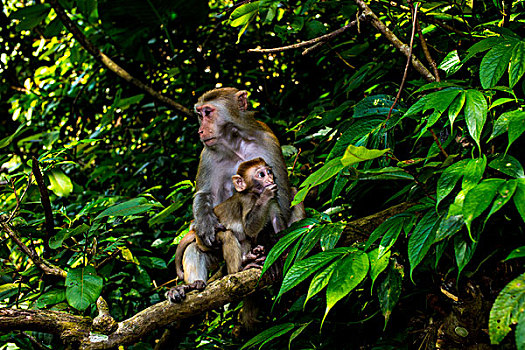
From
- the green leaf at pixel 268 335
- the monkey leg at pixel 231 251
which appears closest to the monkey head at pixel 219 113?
the monkey leg at pixel 231 251

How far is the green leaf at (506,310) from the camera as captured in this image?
1495 mm

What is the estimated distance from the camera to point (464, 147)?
2.38 meters

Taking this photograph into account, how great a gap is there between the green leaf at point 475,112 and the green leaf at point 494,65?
0.13m

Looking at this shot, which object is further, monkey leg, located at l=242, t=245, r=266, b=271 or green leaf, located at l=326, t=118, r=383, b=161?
monkey leg, located at l=242, t=245, r=266, b=271

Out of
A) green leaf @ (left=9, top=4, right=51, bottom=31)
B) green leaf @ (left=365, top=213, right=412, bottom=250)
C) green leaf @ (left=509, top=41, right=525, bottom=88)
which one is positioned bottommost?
green leaf @ (left=365, top=213, right=412, bottom=250)

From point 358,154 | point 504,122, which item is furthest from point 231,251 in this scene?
point 504,122

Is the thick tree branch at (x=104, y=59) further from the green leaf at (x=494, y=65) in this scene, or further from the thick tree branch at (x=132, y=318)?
the green leaf at (x=494, y=65)

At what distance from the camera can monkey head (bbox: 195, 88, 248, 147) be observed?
427 centimetres

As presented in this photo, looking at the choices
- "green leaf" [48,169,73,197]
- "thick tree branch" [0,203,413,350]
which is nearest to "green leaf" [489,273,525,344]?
"thick tree branch" [0,203,413,350]

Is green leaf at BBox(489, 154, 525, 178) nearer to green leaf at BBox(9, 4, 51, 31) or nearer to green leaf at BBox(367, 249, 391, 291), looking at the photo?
green leaf at BBox(367, 249, 391, 291)

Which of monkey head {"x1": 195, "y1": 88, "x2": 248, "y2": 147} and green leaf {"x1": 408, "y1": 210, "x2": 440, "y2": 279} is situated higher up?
monkey head {"x1": 195, "y1": 88, "x2": 248, "y2": 147}

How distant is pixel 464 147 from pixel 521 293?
3.31 ft

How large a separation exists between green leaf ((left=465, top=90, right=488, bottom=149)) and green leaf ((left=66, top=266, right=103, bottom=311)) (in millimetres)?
2055

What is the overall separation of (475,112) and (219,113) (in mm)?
2838
